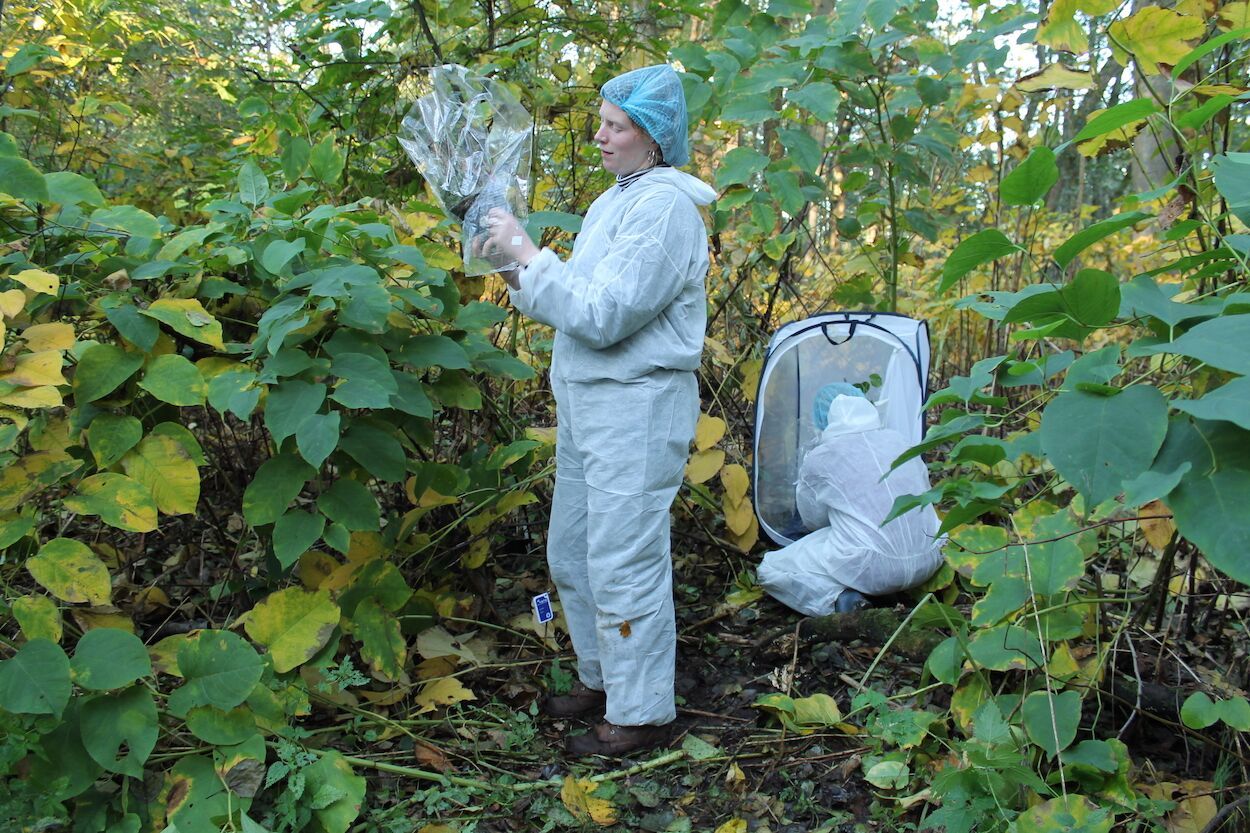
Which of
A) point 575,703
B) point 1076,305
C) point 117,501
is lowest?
point 575,703

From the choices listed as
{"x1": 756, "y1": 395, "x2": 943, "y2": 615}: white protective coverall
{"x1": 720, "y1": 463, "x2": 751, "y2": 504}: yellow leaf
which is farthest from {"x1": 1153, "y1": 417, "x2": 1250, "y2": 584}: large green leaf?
{"x1": 720, "y1": 463, "x2": 751, "y2": 504}: yellow leaf

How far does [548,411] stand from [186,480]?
1.90 meters

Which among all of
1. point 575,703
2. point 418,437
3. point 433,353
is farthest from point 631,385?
point 575,703

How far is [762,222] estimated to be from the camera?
10.6 ft

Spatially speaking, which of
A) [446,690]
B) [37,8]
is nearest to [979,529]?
[446,690]

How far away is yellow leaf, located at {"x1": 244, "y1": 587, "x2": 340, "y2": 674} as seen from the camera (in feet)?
6.94

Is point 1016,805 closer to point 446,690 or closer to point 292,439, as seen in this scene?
point 446,690

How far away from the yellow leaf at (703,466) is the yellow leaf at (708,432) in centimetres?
3

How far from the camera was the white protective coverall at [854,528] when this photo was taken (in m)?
3.05

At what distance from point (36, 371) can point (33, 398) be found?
3.1 inches

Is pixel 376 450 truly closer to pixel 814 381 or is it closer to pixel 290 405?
pixel 290 405

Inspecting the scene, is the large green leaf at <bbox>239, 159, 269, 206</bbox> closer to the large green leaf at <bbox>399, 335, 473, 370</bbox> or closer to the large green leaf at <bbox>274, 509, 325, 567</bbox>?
the large green leaf at <bbox>399, 335, 473, 370</bbox>

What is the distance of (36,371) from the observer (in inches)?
71.6

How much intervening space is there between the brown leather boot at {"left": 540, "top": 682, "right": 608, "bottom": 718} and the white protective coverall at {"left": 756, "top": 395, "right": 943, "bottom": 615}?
78 cm
